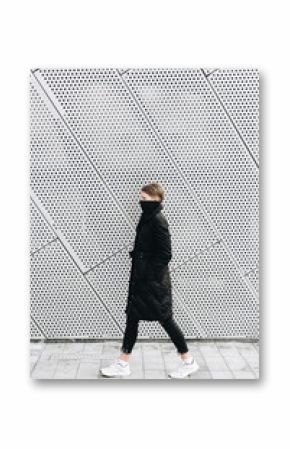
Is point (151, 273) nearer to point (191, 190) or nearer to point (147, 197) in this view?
point (147, 197)

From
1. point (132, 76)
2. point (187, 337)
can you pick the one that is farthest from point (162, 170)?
point (187, 337)

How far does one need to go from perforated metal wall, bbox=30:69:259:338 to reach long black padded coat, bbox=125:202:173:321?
66 centimetres

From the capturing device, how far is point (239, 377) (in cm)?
679

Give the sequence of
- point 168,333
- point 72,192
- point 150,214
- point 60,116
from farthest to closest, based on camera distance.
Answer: point 72,192 → point 60,116 → point 168,333 → point 150,214

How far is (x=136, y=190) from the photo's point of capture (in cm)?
707

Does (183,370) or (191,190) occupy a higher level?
(191,190)

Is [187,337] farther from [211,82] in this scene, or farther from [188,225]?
[211,82]

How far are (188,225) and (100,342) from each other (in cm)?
140

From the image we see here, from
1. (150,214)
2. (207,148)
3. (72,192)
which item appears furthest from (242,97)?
(72,192)

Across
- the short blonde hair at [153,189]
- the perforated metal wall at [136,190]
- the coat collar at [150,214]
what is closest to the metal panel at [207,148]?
the perforated metal wall at [136,190]

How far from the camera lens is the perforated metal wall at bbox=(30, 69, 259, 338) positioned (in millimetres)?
6957

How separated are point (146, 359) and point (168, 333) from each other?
0.55m

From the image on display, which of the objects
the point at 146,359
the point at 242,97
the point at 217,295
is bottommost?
the point at 146,359

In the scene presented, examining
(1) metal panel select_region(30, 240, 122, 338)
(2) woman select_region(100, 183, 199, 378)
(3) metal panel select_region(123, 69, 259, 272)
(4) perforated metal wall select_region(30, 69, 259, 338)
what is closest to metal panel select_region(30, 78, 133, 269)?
(4) perforated metal wall select_region(30, 69, 259, 338)
